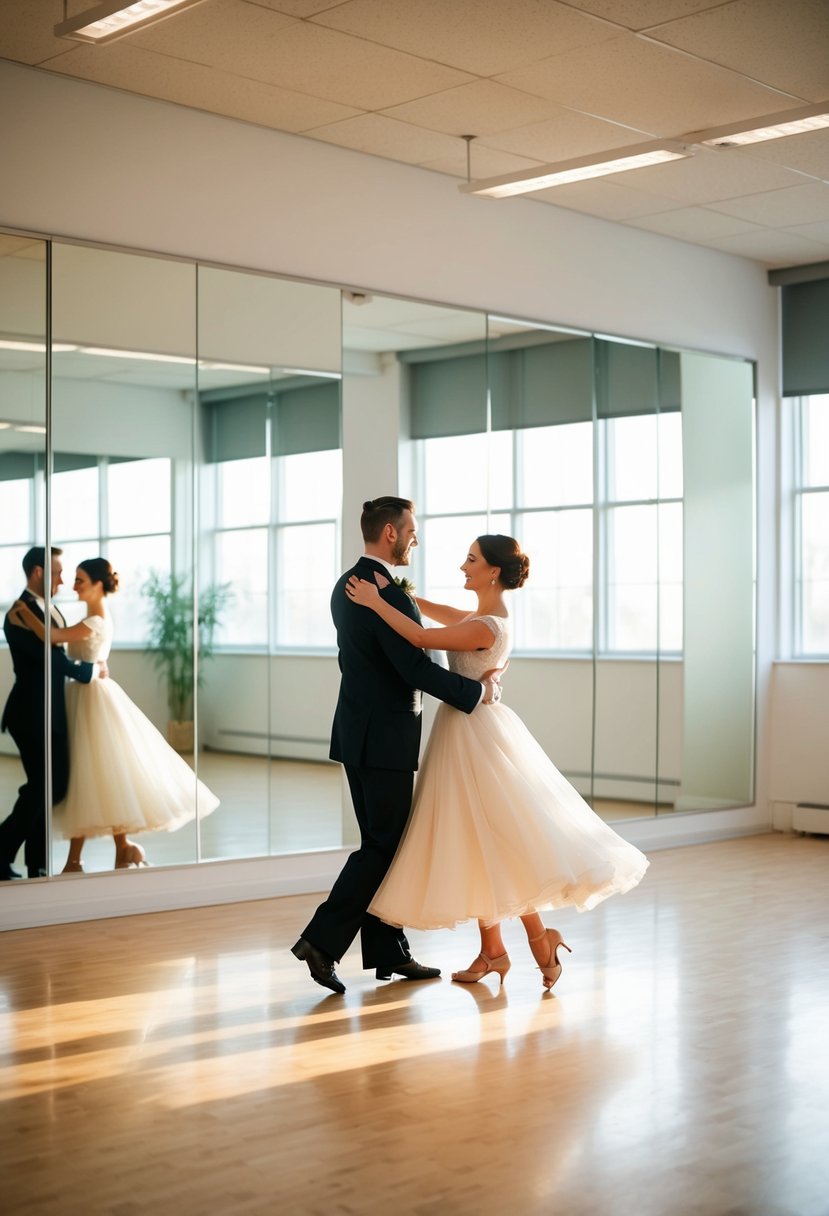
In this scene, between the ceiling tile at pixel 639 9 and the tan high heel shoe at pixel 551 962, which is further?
the ceiling tile at pixel 639 9

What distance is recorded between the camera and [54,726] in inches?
229

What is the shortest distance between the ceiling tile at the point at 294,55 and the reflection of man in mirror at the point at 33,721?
2.09 meters

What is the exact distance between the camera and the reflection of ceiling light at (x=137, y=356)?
19.5 ft

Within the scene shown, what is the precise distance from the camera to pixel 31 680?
228 inches

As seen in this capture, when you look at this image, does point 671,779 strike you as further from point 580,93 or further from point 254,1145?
point 254,1145

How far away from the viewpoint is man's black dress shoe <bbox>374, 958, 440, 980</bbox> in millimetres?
5092

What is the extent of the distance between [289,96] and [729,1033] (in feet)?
13.8

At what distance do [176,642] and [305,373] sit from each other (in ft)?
4.70

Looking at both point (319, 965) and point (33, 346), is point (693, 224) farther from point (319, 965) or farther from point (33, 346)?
point (319, 965)

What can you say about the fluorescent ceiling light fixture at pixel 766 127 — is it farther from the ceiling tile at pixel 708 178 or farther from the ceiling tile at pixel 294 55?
the ceiling tile at pixel 294 55

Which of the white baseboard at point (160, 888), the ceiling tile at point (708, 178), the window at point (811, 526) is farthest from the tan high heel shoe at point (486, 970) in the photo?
the window at point (811, 526)

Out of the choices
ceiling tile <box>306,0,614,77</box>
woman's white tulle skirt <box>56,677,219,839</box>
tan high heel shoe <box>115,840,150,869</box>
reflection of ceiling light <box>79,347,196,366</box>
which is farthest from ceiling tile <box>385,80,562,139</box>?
tan high heel shoe <box>115,840,150,869</box>

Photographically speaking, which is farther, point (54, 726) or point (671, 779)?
point (671, 779)

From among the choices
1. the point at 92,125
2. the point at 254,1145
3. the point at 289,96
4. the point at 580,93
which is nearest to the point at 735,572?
the point at 580,93
